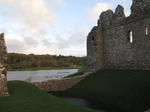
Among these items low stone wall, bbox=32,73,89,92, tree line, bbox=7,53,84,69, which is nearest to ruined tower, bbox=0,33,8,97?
low stone wall, bbox=32,73,89,92

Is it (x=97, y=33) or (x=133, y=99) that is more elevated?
(x=97, y=33)

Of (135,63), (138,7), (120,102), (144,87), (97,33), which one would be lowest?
(120,102)

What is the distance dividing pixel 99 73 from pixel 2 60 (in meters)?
14.6

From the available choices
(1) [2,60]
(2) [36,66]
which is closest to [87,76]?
(1) [2,60]

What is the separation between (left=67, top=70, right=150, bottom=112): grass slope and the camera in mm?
15313

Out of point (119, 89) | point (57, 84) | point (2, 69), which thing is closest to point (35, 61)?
point (57, 84)

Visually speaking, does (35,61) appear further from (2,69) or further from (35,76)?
(2,69)

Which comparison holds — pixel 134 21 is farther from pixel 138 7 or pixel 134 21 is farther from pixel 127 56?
pixel 127 56

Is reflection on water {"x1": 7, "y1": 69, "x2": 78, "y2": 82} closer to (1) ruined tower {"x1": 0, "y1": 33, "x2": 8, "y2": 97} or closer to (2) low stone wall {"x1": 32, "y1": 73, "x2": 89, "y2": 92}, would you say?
(2) low stone wall {"x1": 32, "y1": 73, "x2": 89, "y2": 92}

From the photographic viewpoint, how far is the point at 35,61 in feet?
391

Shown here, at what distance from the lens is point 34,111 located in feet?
32.9

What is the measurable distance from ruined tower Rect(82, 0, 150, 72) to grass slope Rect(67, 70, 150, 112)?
5.54 ft

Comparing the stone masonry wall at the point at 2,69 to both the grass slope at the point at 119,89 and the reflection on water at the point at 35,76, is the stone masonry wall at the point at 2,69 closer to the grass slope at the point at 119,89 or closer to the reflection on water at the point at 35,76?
the grass slope at the point at 119,89

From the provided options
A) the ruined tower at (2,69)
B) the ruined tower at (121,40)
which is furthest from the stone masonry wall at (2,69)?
the ruined tower at (121,40)
